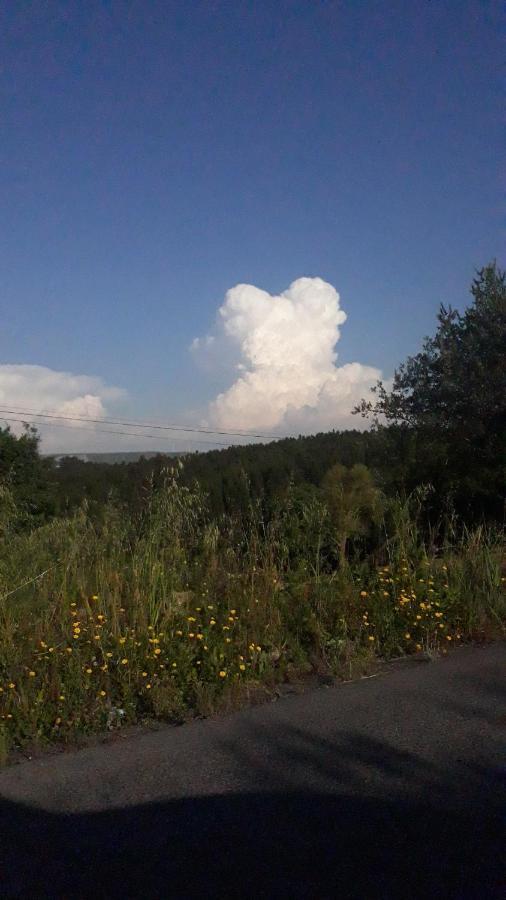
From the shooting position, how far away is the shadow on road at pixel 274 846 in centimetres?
257

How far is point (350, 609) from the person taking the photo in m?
5.30

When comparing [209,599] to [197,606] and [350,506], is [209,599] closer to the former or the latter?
[197,606]

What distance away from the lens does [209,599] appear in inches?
206

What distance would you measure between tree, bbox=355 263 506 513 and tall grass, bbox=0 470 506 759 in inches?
142

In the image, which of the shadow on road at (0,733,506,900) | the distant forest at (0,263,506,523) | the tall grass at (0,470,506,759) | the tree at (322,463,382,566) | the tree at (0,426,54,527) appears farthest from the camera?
the tree at (0,426,54,527)

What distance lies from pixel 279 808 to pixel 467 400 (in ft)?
29.0

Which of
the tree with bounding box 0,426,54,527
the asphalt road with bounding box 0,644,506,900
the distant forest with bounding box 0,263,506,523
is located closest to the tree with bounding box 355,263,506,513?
the distant forest with bounding box 0,263,506,523

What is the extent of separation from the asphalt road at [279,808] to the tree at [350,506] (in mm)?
2238

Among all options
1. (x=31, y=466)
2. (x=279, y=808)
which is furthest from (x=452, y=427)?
(x=31, y=466)

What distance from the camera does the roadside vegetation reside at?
13.7ft

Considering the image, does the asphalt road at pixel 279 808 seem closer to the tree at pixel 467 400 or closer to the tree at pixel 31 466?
the tree at pixel 467 400

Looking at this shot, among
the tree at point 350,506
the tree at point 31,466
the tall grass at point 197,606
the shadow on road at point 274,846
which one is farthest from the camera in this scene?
the tree at point 31,466

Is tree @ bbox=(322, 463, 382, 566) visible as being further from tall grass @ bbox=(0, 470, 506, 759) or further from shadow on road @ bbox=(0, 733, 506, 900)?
shadow on road @ bbox=(0, 733, 506, 900)

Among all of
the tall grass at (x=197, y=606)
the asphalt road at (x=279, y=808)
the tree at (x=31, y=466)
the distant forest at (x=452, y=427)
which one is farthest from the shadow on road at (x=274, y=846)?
the tree at (x=31, y=466)
